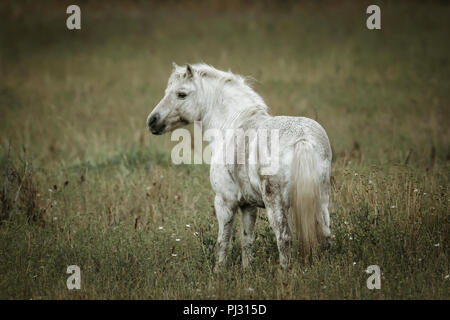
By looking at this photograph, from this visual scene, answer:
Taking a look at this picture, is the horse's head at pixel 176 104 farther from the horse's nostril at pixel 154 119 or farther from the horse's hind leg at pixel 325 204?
the horse's hind leg at pixel 325 204

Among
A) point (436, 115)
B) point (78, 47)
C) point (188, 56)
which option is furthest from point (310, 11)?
point (436, 115)

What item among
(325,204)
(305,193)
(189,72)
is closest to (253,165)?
(305,193)

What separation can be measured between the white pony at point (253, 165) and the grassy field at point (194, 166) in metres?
0.42

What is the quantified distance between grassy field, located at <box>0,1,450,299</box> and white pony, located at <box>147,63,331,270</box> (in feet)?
1.38

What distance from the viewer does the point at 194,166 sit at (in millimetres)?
9117

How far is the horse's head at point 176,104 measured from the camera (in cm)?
589

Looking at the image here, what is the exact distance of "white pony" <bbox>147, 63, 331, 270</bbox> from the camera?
4.60 meters

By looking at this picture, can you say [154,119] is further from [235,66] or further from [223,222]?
[235,66]

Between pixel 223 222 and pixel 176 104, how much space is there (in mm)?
1524

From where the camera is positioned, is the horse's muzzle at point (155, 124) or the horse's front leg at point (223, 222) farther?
the horse's muzzle at point (155, 124)

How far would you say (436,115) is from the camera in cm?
1295

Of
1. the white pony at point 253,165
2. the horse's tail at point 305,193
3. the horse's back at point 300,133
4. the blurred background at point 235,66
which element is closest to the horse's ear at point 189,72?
the white pony at point 253,165

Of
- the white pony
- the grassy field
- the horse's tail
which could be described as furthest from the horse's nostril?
the horse's tail
